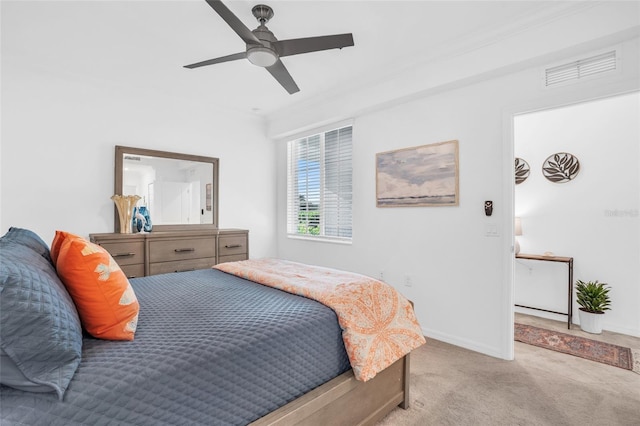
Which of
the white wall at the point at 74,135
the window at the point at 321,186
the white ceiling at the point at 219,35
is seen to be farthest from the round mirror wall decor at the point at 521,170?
the white wall at the point at 74,135

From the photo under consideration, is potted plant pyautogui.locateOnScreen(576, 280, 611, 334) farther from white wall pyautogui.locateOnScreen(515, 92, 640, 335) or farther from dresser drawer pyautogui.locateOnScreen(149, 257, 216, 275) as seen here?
dresser drawer pyautogui.locateOnScreen(149, 257, 216, 275)

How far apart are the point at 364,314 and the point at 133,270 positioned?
8.41 feet

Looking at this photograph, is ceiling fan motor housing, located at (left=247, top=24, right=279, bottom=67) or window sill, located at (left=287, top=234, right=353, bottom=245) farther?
window sill, located at (left=287, top=234, right=353, bottom=245)

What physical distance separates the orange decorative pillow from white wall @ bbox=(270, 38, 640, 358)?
8.58 ft

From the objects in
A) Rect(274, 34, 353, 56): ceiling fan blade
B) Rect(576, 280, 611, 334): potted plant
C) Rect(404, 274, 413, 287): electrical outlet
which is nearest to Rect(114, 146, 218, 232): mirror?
Rect(274, 34, 353, 56): ceiling fan blade

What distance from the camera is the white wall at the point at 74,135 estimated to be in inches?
112

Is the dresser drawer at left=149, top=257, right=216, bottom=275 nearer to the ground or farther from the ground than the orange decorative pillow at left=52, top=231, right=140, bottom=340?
nearer to the ground

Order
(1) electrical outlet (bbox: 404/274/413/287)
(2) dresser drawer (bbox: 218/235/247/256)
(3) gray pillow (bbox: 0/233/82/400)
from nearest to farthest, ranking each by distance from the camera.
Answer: (3) gray pillow (bbox: 0/233/82/400) → (1) electrical outlet (bbox: 404/274/413/287) → (2) dresser drawer (bbox: 218/235/247/256)

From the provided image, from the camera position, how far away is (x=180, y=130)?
3887 mm

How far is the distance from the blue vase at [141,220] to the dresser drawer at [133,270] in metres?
0.44

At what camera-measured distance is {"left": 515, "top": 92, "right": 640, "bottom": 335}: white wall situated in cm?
316

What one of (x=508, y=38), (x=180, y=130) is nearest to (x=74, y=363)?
(x=508, y=38)

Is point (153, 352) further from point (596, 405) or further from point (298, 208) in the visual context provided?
point (298, 208)

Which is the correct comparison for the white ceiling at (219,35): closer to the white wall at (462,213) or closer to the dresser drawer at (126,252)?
the white wall at (462,213)
